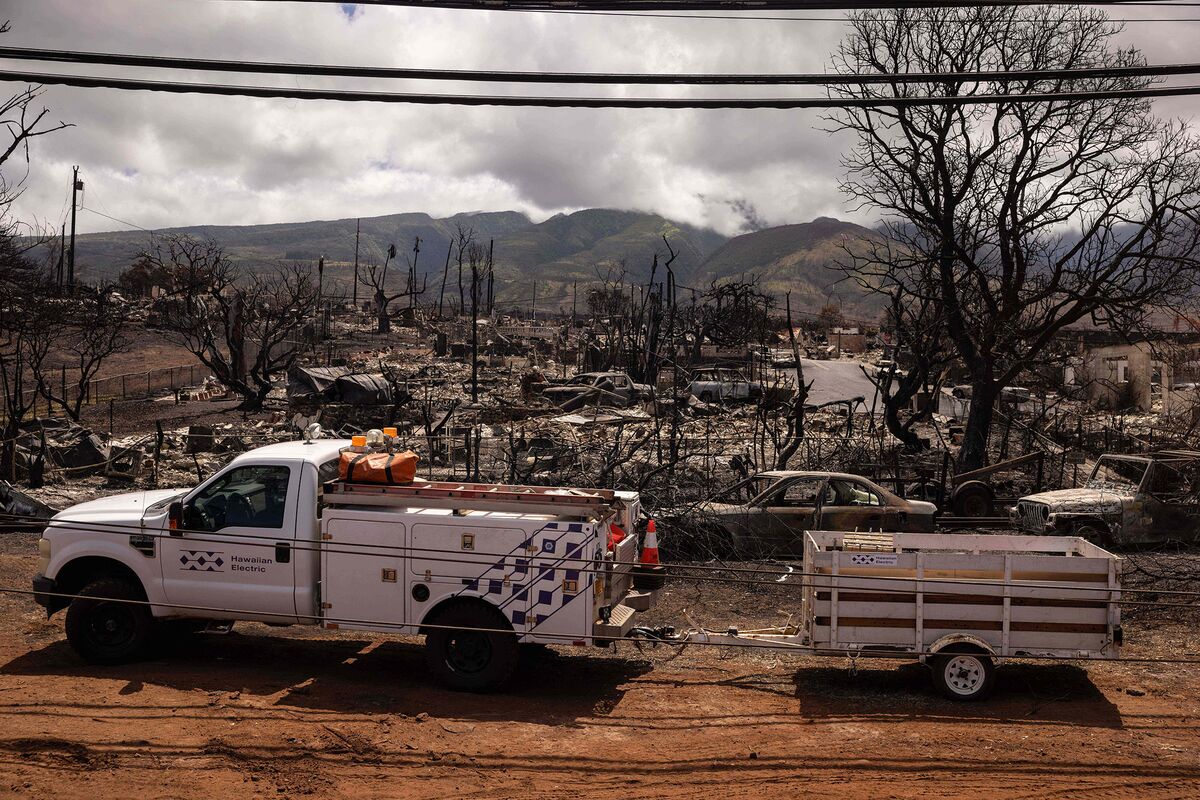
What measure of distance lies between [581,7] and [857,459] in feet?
42.2

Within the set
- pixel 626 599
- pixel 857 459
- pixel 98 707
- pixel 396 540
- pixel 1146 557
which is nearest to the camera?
pixel 98 707

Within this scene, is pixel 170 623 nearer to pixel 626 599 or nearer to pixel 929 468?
pixel 626 599

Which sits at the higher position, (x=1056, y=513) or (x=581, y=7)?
(x=581, y=7)

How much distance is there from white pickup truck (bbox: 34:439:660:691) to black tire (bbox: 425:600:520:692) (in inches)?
0.5

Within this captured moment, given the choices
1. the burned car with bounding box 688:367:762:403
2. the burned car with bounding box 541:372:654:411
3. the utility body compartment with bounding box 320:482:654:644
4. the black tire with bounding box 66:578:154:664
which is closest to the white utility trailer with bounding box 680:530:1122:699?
the utility body compartment with bounding box 320:482:654:644

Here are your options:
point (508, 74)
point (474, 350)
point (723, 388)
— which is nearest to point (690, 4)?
point (508, 74)

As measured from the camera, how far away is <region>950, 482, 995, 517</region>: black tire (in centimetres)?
1711

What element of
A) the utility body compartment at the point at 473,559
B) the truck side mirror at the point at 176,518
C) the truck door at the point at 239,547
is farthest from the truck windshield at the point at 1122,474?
the truck side mirror at the point at 176,518

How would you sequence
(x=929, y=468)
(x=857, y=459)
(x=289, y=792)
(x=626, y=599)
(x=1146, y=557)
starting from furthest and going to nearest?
(x=929, y=468) → (x=857, y=459) → (x=1146, y=557) → (x=626, y=599) → (x=289, y=792)

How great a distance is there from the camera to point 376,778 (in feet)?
23.3

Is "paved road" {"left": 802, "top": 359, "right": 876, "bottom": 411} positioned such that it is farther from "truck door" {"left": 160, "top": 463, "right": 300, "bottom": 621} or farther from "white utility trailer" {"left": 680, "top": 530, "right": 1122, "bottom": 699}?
"truck door" {"left": 160, "top": 463, "right": 300, "bottom": 621}

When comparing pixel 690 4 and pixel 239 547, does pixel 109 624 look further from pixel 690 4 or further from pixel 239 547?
pixel 690 4

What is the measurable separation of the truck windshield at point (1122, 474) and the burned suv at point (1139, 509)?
69 mm

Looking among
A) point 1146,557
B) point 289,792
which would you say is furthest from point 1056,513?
point 289,792
